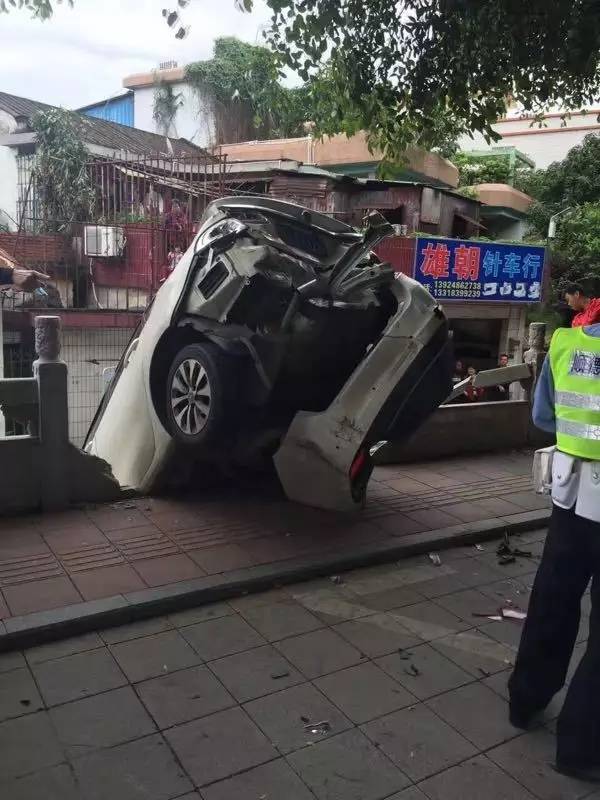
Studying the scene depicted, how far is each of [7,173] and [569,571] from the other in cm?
1695

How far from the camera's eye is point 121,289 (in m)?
12.0

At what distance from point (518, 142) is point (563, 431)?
73.3 ft

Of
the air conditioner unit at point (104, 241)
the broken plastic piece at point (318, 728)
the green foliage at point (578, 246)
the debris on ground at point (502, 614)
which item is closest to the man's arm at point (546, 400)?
the debris on ground at point (502, 614)

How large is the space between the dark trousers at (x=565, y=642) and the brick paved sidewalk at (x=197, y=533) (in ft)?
6.19

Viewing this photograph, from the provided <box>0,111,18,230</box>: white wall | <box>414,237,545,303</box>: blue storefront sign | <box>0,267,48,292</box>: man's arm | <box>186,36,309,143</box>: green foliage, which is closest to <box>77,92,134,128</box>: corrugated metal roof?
<box>186,36,309,143</box>: green foliage

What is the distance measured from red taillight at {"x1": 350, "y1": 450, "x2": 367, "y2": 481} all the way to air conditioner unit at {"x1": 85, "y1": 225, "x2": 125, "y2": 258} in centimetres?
789

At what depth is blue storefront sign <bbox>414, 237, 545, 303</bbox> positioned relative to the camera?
11.9m

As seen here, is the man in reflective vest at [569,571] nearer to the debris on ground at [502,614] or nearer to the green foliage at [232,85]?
the debris on ground at [502,614]

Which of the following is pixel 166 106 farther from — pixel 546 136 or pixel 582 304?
pixel 582 304

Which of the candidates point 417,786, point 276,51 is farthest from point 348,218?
point 417,786

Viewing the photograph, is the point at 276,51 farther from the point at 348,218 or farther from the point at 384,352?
the point at 348,218

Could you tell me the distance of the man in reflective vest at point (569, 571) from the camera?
2.70m

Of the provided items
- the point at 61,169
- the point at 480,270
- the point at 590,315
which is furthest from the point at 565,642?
the point at 61,169

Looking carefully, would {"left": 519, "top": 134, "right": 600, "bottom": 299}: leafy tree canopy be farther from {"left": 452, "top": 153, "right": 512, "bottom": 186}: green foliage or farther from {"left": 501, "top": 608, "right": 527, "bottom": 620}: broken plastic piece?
{"left": 501, "top": 608, "right": 527, "bottom": 620}: broken plastic piece
